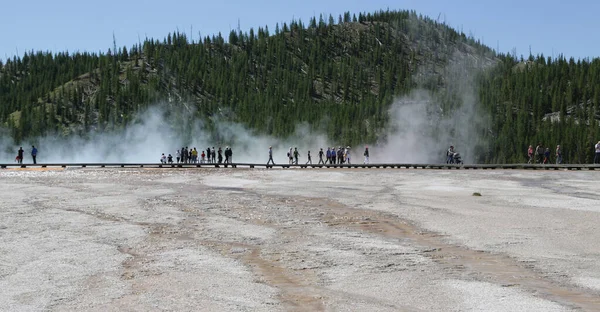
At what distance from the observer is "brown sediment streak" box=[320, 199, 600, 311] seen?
8.88 meters

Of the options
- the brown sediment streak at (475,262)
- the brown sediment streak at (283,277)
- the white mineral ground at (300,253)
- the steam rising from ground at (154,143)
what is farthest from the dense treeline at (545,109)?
the brown sediment streak at (283,277)

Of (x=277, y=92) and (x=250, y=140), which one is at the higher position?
(x=277, y=92)

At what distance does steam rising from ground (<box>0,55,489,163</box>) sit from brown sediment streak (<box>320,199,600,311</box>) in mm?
95652

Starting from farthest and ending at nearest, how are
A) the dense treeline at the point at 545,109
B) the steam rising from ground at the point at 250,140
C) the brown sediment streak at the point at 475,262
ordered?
the steam rising from ground at the point at 250,140 < the dense treeline at the point at 545,109 < the brown sediment streak at the point at 475,262

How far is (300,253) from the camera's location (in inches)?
466

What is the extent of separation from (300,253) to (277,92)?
152490mm

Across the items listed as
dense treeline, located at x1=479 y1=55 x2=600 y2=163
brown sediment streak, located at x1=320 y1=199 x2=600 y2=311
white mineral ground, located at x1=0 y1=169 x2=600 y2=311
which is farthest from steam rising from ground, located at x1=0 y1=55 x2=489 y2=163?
brown sediment streak, located at x1=320 y1=199 x2=600 y2=311

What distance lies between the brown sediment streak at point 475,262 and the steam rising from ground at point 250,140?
95.7 metres

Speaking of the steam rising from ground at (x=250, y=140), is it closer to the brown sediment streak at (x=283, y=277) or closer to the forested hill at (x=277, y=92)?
the forested hill at (x=277, y=92)

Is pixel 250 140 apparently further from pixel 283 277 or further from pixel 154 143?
pixel 283 277

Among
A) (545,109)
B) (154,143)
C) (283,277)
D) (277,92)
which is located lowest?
(283,277)

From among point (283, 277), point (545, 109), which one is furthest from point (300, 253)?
point (545, 109)

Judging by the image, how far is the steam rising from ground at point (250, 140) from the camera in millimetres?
120000

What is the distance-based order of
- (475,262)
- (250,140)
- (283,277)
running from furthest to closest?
(250,140) < (475,262) < (283,277)
